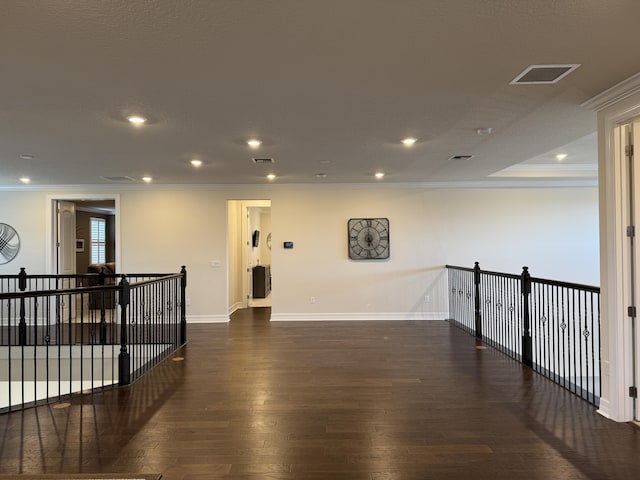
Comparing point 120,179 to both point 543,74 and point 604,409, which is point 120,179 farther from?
point 604,409

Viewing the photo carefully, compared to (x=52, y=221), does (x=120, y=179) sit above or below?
above

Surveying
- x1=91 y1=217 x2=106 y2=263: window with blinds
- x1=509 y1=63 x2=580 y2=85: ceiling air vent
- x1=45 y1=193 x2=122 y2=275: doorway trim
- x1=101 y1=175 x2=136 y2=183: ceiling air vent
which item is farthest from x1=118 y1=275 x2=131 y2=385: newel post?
x1=91 y1=217 x2=106 y2=263: window with blinds

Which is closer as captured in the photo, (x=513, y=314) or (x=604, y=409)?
(x=604, y=409)

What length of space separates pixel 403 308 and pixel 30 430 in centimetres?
591

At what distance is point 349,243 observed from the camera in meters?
7.44

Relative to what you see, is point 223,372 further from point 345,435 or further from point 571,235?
point 571,235

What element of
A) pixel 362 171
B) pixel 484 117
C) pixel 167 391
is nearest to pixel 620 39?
pixel 484 117

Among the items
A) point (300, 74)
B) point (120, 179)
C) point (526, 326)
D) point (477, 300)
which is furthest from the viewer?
point (120, 179)

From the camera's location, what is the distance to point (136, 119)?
141 inches

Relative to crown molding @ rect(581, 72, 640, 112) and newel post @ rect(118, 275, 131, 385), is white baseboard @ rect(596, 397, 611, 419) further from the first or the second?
newel post @ rect(118, 275, 131, 385)

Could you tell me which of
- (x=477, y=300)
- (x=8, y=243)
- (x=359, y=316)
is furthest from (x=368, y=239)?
(x=8, y=243)

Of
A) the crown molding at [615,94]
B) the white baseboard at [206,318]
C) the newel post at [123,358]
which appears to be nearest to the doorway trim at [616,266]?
the crown molding at [615,94]

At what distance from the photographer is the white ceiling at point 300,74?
1997mm

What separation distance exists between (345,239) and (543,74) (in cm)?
500
